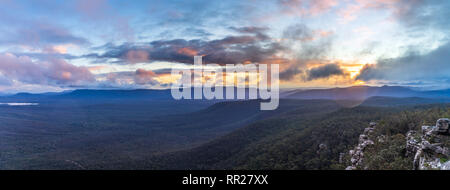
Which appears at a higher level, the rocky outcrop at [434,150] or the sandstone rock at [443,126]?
the sandstone rock at [443,126]

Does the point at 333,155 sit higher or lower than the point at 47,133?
higher

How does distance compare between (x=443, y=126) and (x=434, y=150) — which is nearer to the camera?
(x=434, y=150)

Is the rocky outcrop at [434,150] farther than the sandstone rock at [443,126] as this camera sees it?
No

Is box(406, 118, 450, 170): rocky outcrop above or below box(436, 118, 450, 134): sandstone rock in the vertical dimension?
below

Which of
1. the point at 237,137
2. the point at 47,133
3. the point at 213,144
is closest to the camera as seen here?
the point at 213,144

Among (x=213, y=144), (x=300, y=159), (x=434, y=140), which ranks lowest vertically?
(x=213, y=144)

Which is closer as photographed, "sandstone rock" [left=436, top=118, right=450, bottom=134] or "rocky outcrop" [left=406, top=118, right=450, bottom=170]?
"rocky outcrop" [left=406, top=118, right=450, bottom=170]

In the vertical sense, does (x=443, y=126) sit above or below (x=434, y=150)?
above
